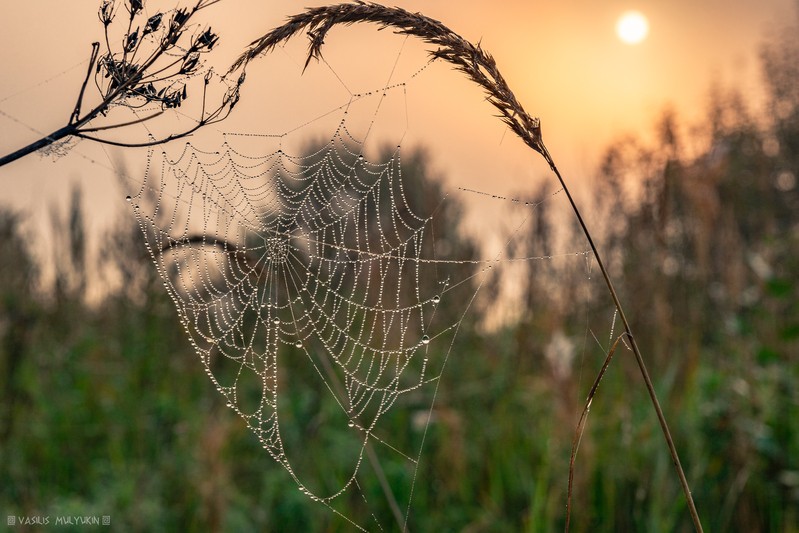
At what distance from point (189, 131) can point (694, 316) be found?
14.0 feet

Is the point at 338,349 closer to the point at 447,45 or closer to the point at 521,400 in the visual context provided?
the point at 521,400

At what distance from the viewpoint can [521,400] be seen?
438 centimetres

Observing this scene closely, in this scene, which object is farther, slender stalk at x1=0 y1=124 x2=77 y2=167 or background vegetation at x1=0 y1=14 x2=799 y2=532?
background vegetation at x1=0 y1=14 x2=799 y2=532

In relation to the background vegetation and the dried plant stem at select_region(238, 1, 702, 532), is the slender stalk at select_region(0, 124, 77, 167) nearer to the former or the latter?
the dried plant stem at select_region(238, 1, 702, 532)

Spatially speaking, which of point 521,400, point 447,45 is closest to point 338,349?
point 521,400

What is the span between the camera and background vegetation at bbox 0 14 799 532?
346 cm

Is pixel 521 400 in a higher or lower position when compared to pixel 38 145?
lower

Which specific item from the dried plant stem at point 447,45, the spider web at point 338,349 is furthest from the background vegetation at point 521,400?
the dried plant stem at point 447,45

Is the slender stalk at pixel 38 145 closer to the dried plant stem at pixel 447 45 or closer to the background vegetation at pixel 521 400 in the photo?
the dried plant stem at pixel 447 45

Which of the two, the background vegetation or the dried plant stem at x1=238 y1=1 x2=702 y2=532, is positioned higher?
the dried plant stem at x1=238 y1=1 x2=702 y2=532

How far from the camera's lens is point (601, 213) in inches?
197

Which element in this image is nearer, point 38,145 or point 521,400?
point 38,145

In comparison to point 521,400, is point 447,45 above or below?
above

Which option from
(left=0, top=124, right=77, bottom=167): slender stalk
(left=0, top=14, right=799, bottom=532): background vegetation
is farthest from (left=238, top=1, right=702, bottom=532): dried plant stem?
(left=0, top=14, right=799, bottom=532): background vegetation
